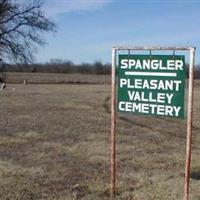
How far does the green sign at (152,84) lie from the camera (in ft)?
24.3

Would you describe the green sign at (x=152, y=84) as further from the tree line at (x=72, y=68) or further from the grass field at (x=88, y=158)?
the tree line at (x=72, y=68)

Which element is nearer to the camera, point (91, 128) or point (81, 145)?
point (81, 145)

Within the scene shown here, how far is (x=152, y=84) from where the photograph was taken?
25.1 ft

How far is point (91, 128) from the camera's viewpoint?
52.5 feet

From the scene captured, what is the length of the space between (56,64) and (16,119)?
378 ft

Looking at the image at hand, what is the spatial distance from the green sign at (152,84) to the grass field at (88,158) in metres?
1.23

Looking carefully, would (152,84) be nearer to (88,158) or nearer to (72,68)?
(88,158)

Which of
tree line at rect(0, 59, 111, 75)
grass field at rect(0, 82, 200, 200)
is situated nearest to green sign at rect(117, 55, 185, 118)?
grass field at rect(0, 82, 200, 200)

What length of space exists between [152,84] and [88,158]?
3894 millimetres

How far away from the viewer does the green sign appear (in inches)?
292

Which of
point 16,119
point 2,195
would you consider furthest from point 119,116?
point 2,195

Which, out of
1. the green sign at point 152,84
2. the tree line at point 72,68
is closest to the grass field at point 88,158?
the green sign at point 152,84

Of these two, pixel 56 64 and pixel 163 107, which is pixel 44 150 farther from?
pixel 56 64

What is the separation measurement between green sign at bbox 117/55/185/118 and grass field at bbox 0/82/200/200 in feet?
4.04
